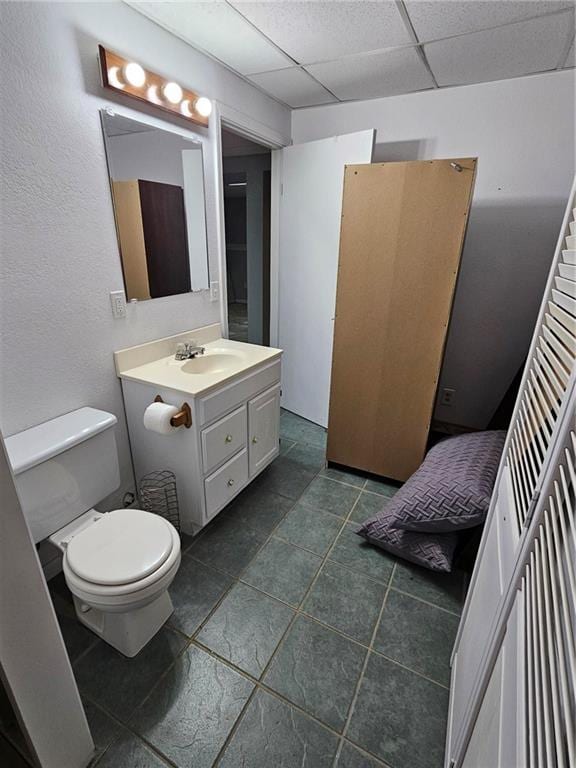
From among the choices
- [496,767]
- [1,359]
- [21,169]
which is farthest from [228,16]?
[496,767]

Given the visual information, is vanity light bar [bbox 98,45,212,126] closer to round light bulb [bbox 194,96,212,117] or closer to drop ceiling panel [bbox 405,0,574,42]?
round light bulb [bbox 194,96,212,117]

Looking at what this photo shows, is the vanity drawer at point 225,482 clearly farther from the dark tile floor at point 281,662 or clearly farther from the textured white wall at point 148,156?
the textured white wall at point 148,156

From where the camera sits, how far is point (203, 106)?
1946mm

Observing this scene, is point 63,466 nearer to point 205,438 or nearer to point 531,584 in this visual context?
point 205,438

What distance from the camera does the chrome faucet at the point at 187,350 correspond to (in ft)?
6.64

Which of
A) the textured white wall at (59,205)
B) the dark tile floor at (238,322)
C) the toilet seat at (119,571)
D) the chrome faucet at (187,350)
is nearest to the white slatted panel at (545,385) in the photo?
the toilet seat at (119,571)

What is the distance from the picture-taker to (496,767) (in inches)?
25.1

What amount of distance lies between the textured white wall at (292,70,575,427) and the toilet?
90.4 inches

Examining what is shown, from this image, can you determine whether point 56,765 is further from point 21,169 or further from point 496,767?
point 21,169

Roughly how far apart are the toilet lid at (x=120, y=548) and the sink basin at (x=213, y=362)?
824 millimetres

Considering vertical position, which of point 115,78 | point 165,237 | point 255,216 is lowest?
point 165,237

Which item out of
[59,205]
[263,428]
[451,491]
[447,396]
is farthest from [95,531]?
[447,396]

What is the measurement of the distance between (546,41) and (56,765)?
3.24 meters

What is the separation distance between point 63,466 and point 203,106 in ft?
6.16
